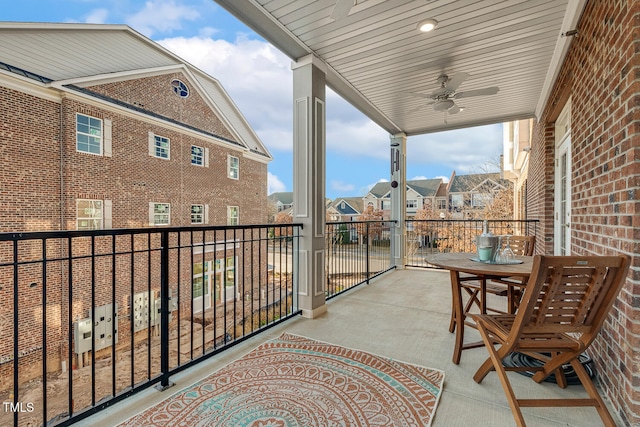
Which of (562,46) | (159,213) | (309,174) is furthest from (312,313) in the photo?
(159,213)

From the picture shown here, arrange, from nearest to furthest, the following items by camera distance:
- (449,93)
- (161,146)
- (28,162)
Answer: (449,93) < (28,162) < (161,146)

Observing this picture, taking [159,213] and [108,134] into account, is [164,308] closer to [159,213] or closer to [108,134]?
[108,134]

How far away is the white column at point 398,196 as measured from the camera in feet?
17.6

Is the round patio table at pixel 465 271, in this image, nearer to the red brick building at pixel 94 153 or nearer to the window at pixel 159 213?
the red brick building at pixel 94 153

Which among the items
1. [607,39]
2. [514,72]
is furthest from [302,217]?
[514,72]

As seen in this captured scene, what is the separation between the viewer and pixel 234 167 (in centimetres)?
1200

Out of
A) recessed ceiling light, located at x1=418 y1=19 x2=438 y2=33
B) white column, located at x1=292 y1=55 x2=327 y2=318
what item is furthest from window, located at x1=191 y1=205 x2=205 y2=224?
recessed ceiling light, located at x1=418 y1=19 x2=438 y2=33

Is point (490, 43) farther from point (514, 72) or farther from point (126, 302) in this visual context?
point (126, 302)

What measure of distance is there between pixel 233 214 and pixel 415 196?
1357 centimetres

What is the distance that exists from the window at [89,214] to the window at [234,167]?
4.69m

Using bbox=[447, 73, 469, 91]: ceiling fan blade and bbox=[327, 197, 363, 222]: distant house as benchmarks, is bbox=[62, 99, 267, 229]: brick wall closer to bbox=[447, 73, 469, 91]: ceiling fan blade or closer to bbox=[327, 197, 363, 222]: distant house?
bbox=[447, 73, 469, 91]: ceiling fan blade

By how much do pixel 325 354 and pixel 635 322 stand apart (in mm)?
1680

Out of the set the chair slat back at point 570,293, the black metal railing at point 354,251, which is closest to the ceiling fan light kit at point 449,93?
the black metal railing at point 354,251

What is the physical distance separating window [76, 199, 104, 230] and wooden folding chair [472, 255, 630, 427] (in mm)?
9604
